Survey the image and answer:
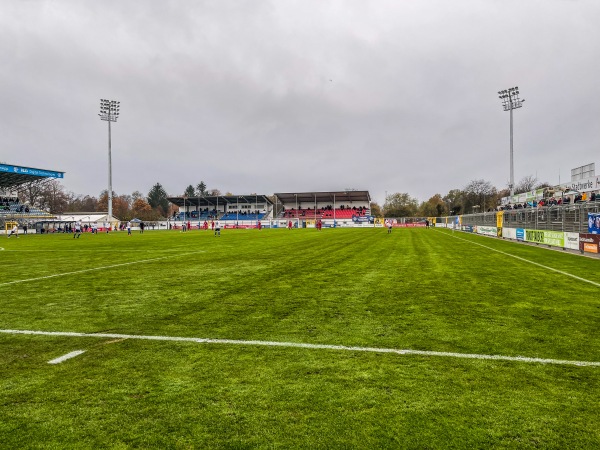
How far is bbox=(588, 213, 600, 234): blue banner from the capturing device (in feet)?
56.1

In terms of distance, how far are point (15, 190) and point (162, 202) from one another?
246 ft

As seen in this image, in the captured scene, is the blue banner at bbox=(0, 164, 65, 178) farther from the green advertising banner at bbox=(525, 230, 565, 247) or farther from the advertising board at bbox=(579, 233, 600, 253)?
the advertising board at bbox=(579, 233, 600, 253)

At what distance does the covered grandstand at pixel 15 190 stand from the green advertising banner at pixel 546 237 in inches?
2586

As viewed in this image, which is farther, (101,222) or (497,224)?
(101,222)

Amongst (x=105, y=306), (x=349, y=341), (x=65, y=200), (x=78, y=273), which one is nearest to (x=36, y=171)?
(x=65, y=200)

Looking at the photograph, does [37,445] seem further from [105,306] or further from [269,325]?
[105,306]

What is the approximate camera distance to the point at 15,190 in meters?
69.7

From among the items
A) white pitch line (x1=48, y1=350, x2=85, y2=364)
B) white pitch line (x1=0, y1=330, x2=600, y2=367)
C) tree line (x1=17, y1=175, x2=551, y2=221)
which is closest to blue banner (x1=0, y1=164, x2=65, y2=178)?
tree line (x1=17, y1=175, x2=551, y2=221)

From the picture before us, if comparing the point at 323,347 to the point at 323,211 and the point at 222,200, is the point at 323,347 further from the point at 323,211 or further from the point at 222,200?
the point at 222,200

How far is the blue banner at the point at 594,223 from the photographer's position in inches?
673

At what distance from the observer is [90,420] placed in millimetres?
3088

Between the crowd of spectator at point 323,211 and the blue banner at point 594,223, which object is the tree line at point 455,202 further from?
the blue banner at point 594,223

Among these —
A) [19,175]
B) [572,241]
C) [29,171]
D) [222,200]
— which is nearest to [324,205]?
[222,200]

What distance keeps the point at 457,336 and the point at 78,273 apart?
1167 cm
